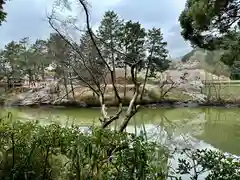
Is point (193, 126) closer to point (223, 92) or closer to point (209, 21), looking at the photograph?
point (209, 21)

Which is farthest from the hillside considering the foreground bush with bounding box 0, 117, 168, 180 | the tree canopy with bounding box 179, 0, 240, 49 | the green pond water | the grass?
the foreground bush with bounding box 0, 117, 168, 180

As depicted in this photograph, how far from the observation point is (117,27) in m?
21.0

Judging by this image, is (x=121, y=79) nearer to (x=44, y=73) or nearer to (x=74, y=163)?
(x=44, y=73)

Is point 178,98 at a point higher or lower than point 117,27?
lower

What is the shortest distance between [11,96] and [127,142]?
2067 centimetres

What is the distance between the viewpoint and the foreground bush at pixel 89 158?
7.50 ft

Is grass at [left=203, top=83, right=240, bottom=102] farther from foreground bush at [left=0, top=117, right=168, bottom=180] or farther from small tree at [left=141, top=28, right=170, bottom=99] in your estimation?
foreground bush at [left=0, top=117, right=168, bottom=180]

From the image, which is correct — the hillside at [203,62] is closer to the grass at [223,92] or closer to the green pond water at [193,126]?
the grass at [223,92]

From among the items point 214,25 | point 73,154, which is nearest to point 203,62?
point 214,25

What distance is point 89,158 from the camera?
8.40 feet

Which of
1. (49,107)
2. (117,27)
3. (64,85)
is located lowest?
(49,107)

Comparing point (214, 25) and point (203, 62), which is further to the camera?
point (203, 62)

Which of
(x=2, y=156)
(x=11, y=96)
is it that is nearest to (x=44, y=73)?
(x=11, y=96)

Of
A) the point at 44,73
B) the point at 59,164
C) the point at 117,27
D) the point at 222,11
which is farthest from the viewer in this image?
the point at 44,73
